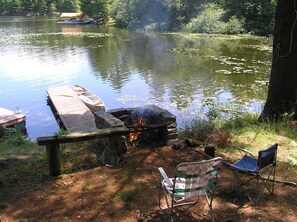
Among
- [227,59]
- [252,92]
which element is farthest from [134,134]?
[227,59]

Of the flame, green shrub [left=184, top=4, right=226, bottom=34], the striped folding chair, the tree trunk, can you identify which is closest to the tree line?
green shrub [left=184, top=4, right=226, bottom=34]

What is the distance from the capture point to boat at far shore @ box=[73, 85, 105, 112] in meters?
13.0

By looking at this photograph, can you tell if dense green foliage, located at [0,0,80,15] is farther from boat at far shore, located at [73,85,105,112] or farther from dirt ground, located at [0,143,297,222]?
dirt ground, located at [0,143,297,222]

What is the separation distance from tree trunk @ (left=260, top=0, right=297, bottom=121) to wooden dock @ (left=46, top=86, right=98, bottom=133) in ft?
16.7

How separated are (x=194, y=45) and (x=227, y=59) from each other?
673 cm

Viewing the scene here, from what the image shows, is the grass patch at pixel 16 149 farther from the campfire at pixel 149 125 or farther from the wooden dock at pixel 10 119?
the wooden dock at pixel 10 119

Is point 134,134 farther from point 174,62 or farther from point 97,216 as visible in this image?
point 174,62

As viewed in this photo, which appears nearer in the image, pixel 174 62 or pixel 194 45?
pixel 174 62

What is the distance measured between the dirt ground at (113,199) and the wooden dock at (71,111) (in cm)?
483

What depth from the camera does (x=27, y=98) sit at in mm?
15523

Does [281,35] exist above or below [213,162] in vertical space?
above

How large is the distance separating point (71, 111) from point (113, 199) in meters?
8.61

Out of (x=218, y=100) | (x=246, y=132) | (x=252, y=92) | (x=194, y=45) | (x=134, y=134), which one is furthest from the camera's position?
(x=194, y=45)

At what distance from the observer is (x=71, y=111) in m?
12.4
